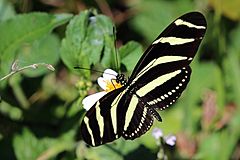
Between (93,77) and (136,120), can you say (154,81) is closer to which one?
(136,120)

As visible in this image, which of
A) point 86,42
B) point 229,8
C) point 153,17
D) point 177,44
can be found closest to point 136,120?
point 177,44

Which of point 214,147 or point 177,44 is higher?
point 177,44

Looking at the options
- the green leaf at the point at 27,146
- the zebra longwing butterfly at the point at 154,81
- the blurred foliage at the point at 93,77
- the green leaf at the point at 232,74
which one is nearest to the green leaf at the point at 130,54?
the blurred foliage at the point at 93,77

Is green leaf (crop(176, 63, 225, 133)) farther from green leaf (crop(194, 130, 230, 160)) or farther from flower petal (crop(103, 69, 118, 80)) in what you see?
flower petal (crop(103, 69, 118, 80))

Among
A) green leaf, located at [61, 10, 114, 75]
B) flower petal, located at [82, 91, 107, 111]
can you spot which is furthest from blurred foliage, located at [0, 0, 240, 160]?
flower petal, located at [82, 91, 107, 111]

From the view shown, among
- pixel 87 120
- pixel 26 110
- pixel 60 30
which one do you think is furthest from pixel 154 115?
pixel 60 30

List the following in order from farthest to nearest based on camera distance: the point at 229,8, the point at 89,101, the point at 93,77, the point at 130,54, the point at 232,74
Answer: the point at 229,8 < the point at 232,74 < the point at 93,77 < the point at 130,54 < the point at 89,101
